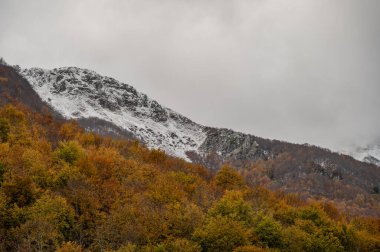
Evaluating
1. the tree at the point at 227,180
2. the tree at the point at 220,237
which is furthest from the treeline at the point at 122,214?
the tree at the point at 227,180

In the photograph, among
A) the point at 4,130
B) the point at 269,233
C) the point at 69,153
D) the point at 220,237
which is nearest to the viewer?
the point at 220,237

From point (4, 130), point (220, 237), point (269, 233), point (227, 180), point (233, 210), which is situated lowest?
point (220, 237)

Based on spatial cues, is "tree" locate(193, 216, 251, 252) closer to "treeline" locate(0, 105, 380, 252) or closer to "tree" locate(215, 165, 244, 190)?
"treeline" locate(0, 105, 380, 252)

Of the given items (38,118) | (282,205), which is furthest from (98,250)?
(38,118)

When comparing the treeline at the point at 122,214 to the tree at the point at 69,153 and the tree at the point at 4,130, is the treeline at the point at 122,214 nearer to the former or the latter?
the tree at the point at 69,153

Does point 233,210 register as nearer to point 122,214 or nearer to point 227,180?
point 122,214

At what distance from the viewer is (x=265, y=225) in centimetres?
7650

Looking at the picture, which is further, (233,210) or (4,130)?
(4,130)

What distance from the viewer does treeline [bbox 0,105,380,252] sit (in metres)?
59.8

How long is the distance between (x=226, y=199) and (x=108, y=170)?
28324 millimetres

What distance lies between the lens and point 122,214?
65.9 metres

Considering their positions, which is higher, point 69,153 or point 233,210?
point 69,153

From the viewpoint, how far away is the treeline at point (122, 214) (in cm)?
5981

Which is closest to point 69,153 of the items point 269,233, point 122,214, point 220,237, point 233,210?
point 122,214
